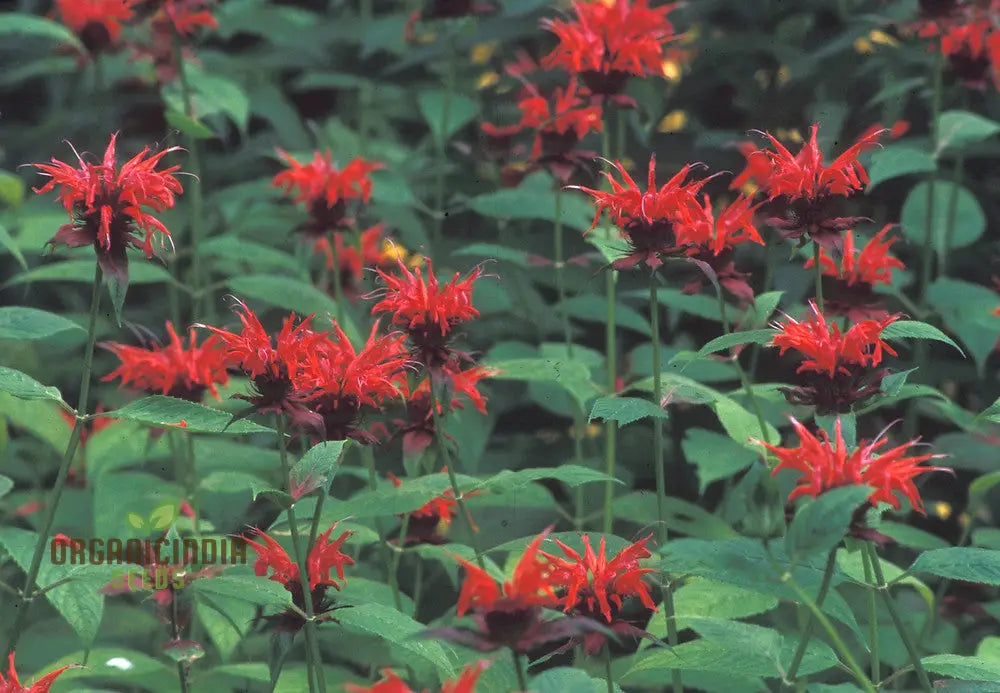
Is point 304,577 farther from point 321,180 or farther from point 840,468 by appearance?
point 321,180

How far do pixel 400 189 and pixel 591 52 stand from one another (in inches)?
19.6

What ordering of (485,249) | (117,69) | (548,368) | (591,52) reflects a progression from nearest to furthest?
1. (548,368)
2. (591,52)
3. (485,249)
4. (117,69)

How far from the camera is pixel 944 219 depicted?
199cm

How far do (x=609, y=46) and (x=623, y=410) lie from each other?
23.1 inches

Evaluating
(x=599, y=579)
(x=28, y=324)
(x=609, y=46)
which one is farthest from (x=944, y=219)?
(x=28, y=324)

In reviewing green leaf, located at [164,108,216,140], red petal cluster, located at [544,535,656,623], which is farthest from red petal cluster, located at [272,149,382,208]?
red petal cluster, located at [544,535,656,623]

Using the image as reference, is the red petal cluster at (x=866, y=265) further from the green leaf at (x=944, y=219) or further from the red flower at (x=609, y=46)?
the green leaf at (x=944, y=219)

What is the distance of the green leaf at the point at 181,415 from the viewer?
1072 millimetres

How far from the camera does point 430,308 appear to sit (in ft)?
3.94

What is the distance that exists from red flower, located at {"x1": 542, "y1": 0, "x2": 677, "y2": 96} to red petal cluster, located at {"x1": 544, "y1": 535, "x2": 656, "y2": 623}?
660mm

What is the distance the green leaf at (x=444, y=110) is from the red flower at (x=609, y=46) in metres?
0.48

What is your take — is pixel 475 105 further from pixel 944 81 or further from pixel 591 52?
pixel 944 81

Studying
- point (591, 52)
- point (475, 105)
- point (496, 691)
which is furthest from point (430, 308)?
point (475, 105)

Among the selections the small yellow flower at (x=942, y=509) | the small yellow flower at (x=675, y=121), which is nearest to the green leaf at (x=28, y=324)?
the small yellow flower at (x=942, y=509)
